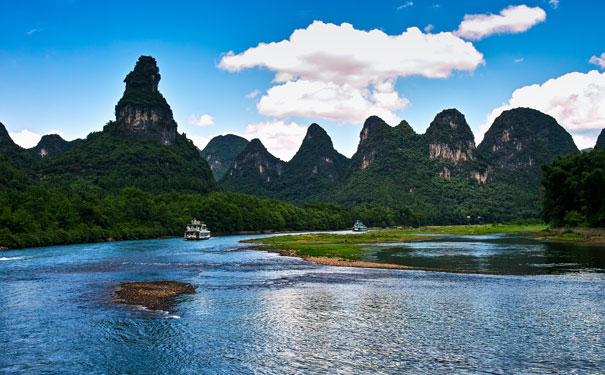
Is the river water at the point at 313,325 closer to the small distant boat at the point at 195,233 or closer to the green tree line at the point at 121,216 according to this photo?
the green tree line at the point at 121,216

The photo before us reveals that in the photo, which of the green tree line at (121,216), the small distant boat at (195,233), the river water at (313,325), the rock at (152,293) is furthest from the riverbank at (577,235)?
the green tree line at (121,216)

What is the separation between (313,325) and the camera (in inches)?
1062

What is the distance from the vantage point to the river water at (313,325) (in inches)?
800

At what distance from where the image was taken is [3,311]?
29.4 m

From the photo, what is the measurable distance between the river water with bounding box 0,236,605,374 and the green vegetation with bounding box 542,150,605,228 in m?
50.9

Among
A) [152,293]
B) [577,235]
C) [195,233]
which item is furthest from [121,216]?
[577,235]

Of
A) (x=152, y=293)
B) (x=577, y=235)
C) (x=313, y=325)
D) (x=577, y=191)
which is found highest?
(x=577, y=191)

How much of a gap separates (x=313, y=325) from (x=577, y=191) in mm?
89567

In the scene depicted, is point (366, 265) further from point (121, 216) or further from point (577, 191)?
point (121, 216)

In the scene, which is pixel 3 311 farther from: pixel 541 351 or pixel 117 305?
pixel 541 351

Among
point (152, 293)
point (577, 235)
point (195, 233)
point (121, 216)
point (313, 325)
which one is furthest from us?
point (121, 216)

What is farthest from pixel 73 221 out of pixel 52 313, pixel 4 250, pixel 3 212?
pixel 52 313

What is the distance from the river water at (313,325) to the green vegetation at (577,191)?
50.9 metres

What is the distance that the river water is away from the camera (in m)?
20.3
